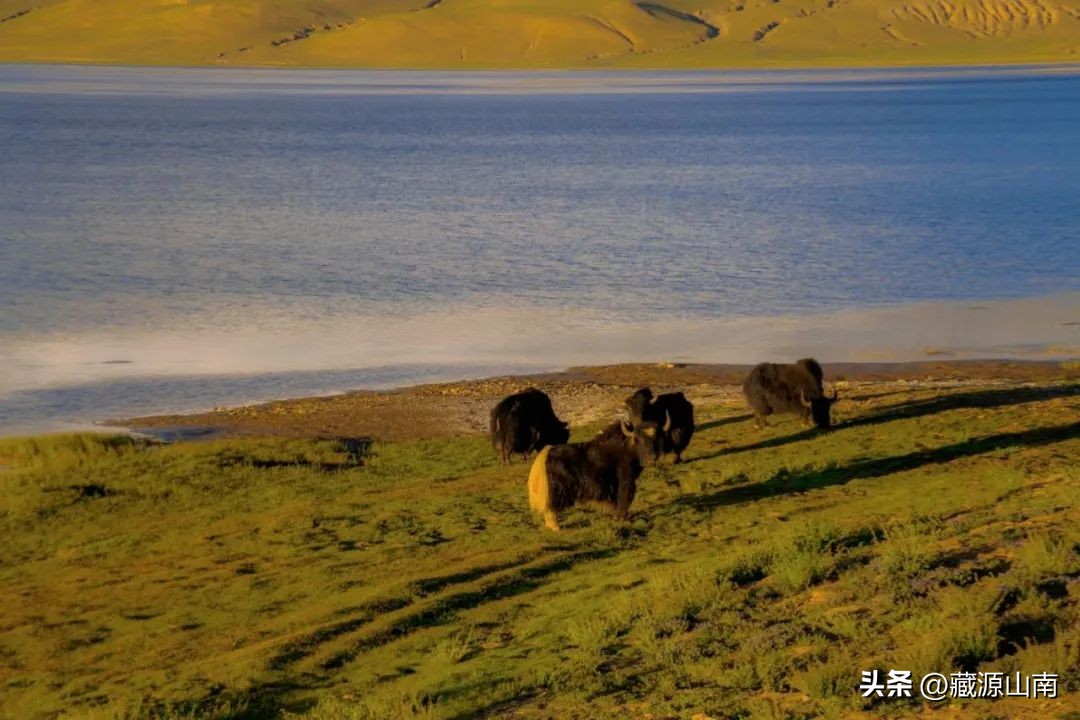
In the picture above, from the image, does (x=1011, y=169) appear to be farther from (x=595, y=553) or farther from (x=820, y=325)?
(x=595, y=553)

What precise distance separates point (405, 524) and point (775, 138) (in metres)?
87.1

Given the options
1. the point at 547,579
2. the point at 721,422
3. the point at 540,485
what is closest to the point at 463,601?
the point at 547,579

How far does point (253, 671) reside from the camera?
988 cm

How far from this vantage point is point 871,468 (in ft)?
48.5

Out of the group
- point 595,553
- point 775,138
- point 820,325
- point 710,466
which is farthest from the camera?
point 775,138

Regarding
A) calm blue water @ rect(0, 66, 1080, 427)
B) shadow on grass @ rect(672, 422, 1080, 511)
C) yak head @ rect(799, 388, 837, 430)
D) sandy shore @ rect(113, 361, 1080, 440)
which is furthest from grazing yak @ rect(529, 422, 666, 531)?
calm blue water @ rect(0, 66, 1080, 427)

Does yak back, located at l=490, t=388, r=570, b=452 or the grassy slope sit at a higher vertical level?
yak back, located at l=490, t=388, r=570, b=452

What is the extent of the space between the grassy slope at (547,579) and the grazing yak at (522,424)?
0.55 metres

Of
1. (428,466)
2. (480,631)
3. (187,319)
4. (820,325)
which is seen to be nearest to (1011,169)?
(820,325)

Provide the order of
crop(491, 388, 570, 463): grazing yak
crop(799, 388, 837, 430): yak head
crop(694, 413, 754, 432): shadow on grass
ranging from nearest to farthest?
1. crop(491, 388, 570, 463): grazing yak
2. crop(799, 388, 837, 430): yak head
3. crop(694, 413, 754, 432): shadow on grass

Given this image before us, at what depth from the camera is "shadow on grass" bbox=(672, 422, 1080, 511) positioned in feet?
46.0

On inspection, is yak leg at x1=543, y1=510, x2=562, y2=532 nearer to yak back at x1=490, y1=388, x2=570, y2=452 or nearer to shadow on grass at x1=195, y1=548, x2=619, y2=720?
shadow on grass at x1=195, y1=548, x2=619, y2=720

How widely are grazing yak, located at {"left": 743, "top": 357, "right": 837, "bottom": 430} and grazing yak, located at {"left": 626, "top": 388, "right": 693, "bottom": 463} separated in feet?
4.55

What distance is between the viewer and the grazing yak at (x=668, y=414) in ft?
46.0
